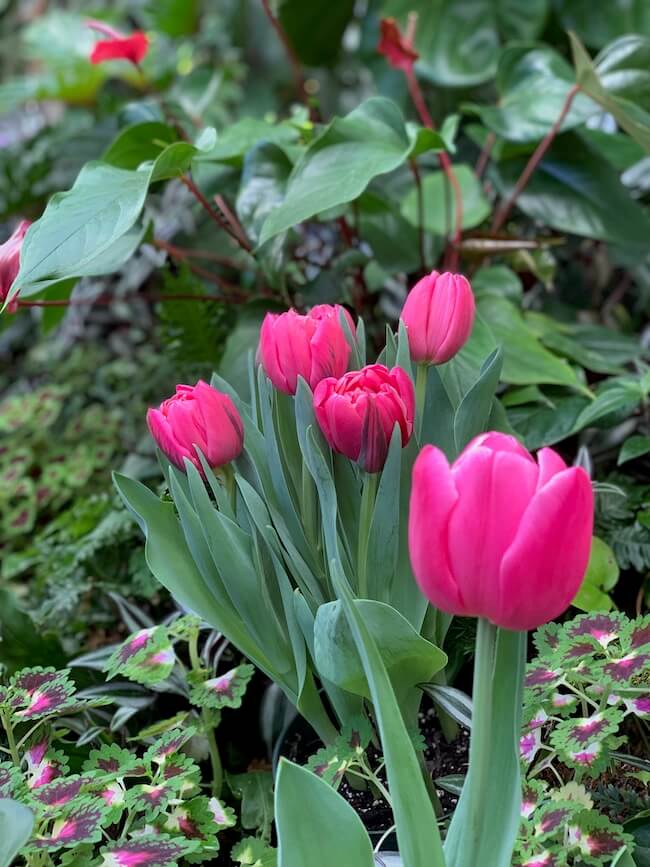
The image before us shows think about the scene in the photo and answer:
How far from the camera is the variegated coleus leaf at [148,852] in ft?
1.52

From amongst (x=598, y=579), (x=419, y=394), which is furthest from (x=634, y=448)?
(x=419, y=394)

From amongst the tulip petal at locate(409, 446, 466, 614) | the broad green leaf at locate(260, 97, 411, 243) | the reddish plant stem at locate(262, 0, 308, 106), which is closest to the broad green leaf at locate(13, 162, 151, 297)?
the broad green leaf at locate(260, 97, 411, 243)

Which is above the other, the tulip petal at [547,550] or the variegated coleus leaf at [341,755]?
the tulip petal at [547,550]

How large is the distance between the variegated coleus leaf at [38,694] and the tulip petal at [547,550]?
1.07 ft

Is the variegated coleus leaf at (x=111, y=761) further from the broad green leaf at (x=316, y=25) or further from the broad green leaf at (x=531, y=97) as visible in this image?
the broad green leaf at (x=316, y=25)

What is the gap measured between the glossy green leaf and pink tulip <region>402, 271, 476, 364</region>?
1.99 feet

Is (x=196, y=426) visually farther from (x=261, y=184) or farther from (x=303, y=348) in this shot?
(x=261, y=184)

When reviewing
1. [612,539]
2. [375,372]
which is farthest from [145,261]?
[375,372]

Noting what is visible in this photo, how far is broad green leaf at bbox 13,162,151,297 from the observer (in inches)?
22.5

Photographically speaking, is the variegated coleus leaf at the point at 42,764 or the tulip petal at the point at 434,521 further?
the variegated coleus leaf at the point at 42,764

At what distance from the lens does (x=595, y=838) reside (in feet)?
1.50

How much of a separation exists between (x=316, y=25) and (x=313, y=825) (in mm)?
1484

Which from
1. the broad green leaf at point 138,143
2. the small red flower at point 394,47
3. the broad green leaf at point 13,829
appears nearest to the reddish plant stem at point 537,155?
the small red flower at point 394,47

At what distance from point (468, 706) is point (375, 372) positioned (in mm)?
223
